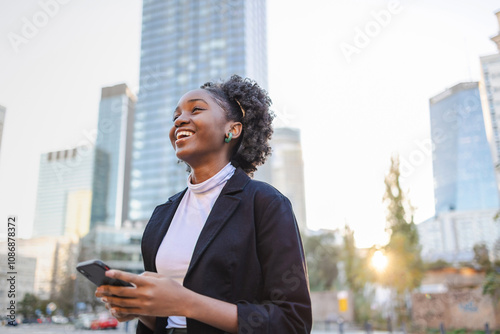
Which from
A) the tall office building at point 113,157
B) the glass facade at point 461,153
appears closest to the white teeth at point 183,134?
the glass facade at point 461,153

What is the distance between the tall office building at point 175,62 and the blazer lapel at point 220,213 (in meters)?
73.3

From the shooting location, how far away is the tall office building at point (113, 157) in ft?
250

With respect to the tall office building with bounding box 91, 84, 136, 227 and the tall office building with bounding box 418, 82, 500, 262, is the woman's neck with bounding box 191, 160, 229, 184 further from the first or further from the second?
the tall office building with bounding box 91, 84, 136, 227

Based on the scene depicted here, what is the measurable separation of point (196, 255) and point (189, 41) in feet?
283

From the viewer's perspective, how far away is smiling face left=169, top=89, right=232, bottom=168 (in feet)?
4.55

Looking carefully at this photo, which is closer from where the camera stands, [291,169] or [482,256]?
[482,256]

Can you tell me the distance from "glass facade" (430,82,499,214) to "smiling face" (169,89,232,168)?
186 feet

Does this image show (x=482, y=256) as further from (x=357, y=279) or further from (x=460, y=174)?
(x=460, y=174)

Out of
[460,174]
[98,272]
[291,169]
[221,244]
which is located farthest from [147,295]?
[291,169]

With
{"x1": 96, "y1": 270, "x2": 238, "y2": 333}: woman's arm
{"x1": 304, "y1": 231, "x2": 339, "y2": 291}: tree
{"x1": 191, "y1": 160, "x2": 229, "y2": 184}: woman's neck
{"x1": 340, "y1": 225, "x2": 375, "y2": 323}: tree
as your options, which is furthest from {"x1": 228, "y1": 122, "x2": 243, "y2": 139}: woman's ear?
{"x1": 304, "y1": 231, "x2": 339, "y2": 291}: tree

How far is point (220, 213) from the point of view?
1.24 meters

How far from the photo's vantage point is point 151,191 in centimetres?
7744

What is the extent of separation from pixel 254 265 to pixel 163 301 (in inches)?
12.4

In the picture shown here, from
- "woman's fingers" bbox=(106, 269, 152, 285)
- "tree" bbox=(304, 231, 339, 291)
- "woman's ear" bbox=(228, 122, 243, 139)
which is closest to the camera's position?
"woman's fingers" bbox=(106, 269, 152, 285)
